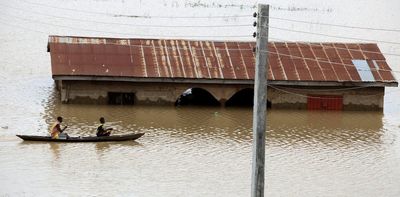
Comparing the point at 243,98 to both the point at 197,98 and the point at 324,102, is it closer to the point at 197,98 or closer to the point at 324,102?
the point at 197,98

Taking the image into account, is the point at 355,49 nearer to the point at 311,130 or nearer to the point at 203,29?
the point at 311,130

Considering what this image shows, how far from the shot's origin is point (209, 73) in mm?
32438

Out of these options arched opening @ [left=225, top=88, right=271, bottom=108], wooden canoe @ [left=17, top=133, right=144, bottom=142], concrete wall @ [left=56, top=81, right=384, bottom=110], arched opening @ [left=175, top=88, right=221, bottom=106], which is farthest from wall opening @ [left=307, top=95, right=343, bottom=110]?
wooden canoe @ [left=17, top=133, right=144, bottom=142]

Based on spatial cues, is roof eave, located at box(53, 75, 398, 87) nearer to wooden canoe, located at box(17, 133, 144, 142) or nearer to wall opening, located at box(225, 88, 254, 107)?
wall opening, located at box(225, 88, 254, 107)

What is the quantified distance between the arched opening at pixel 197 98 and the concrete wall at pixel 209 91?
1.20m

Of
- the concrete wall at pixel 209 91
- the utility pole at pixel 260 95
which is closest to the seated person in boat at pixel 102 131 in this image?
the concrete wall at pixel 209 91

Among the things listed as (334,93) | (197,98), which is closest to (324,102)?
(334,93)

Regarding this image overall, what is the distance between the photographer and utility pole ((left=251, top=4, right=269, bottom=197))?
50.5 feet

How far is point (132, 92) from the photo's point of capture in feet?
107

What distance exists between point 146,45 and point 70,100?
397 centimetres

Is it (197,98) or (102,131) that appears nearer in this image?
(102,131)

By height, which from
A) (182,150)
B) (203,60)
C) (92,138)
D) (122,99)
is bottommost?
(182,150)

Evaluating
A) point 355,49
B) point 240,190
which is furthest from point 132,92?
point 240,190

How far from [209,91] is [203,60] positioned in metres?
1.27
